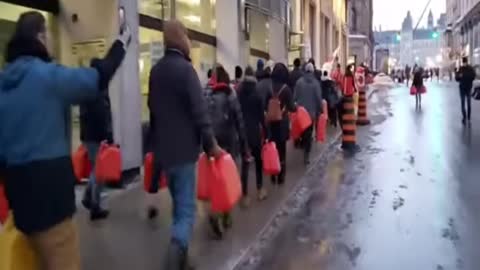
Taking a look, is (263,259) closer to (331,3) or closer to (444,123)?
(444,123)

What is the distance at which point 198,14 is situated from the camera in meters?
18.2

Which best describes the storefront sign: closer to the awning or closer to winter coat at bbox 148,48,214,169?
the awning

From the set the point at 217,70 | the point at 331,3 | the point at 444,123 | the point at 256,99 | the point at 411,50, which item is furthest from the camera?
the point at 411,50

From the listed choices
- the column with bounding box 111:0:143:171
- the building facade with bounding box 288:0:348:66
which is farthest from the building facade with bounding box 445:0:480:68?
the column with bounding box 111:0:143:171

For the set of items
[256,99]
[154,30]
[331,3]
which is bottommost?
[256,99]

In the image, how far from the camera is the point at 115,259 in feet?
23.6

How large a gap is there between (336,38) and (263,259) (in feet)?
149

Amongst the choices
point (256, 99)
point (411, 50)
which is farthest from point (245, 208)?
point (411, 50)

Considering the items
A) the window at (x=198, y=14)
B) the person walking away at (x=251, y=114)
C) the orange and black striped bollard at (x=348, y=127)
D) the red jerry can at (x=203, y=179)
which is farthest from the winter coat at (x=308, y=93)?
the red jerry can at (x=203, y=179)

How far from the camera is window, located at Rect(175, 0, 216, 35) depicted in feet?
54.6

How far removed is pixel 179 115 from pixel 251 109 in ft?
13.7

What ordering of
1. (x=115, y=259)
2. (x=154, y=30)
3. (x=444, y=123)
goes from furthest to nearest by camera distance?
(x=444, y=123), (x=154, y=30), (x=115, y=259)

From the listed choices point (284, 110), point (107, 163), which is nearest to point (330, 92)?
point (284, 110)

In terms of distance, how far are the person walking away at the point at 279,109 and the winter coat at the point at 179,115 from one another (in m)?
5.28
